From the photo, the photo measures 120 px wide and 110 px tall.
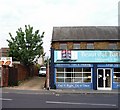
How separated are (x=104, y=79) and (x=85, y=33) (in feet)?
38.6

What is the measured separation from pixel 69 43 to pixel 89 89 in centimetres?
1128

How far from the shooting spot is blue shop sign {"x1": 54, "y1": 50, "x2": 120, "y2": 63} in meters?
33.6

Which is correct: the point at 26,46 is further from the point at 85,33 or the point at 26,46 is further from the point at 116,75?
the point at 116,75

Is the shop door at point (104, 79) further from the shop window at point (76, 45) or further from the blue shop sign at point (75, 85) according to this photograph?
the shop window at point (76, 45)

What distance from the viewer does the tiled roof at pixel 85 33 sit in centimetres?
4322

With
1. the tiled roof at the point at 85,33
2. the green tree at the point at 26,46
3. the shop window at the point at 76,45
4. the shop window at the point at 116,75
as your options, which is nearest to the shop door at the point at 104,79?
the shop window at the point at 116,75

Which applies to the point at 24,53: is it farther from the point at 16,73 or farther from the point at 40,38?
the point at 16,73

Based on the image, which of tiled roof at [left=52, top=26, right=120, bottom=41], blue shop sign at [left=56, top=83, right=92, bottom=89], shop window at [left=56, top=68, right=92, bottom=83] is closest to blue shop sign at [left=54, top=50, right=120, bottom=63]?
shop window at [left=56, top=68, right=92, bottom=83]

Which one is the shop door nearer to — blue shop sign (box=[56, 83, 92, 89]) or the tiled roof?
blue shop sign (box=[56, 83, 92, 89])

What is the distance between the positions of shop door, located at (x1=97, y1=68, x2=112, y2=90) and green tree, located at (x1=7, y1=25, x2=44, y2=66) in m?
16.7

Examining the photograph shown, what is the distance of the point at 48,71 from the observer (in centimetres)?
3428

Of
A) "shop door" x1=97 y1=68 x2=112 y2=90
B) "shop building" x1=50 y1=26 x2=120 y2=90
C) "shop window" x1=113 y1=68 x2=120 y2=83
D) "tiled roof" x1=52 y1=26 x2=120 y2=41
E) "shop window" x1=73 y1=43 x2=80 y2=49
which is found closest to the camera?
"shop building" x1=50 y1=26 x2=120 y2=90

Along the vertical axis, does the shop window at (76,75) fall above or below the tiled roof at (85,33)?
below

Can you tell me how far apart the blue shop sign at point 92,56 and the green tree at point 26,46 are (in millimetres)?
15302
